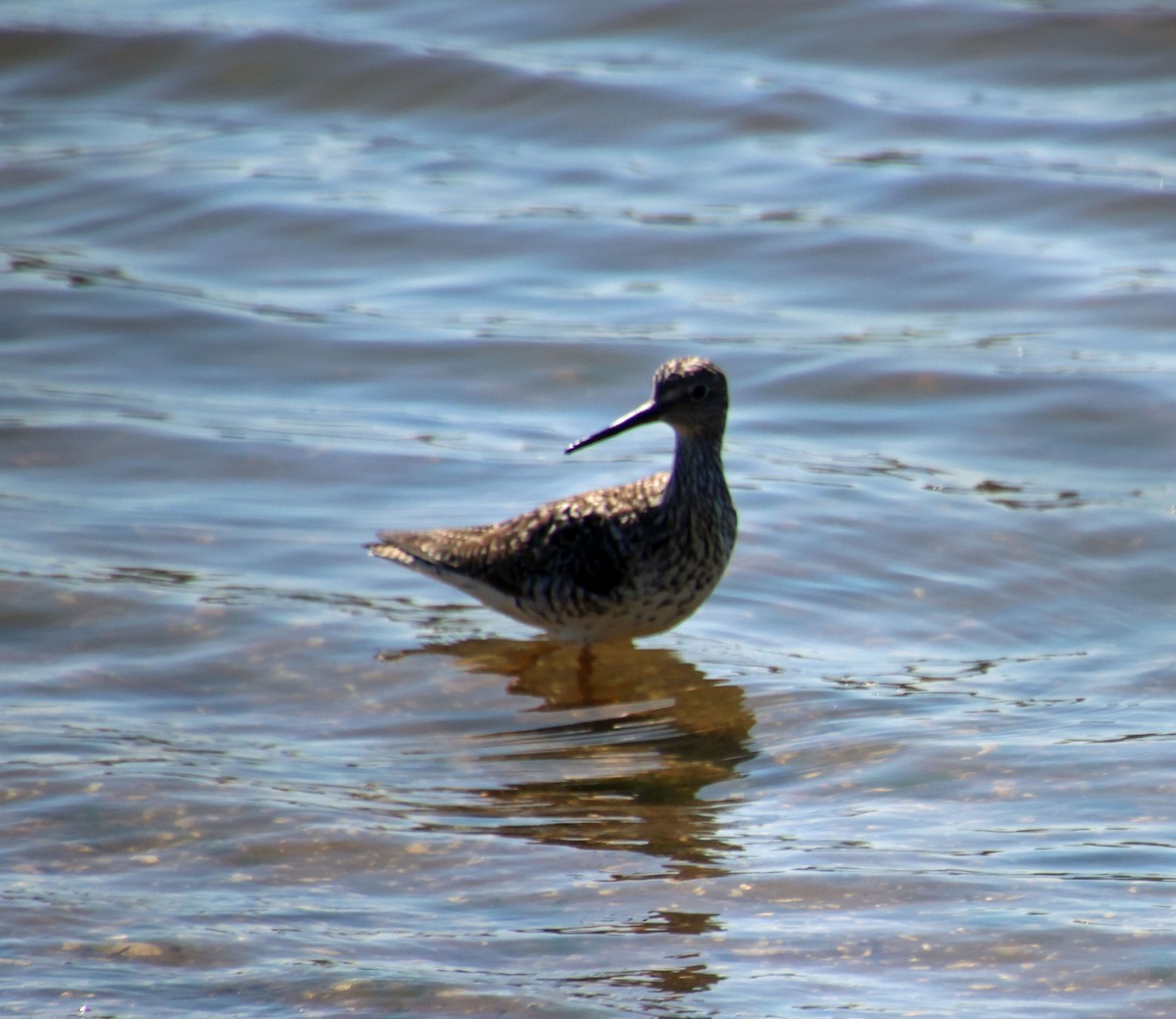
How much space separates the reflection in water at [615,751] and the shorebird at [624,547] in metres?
0.20

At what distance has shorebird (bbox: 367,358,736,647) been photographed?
7.31 metres

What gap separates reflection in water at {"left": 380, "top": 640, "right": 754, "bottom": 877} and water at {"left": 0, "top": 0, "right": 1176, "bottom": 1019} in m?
0.03

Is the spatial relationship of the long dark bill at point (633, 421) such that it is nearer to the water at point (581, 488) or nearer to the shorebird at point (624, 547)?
the shorebird at point (624, 547)

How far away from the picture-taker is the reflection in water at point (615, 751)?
234 inches

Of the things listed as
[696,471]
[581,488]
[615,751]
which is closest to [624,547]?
[696,471]

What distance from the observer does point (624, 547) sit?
739 centimetres

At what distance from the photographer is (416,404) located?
33.2ft

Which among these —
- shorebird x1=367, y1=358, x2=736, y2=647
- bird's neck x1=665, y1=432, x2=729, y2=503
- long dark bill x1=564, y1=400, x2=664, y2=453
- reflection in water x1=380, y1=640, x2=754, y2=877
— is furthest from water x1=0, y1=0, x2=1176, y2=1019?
long dark bill x1=564, y1=400, x2=664, y2=453

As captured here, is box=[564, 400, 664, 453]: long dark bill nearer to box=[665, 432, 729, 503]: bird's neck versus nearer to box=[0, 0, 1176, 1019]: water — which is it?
box=[665, 432, 729, 503]: bird's neck

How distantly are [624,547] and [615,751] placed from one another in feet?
3.27

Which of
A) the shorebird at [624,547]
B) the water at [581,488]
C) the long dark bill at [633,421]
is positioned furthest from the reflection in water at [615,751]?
the long dark bill at [633,421]

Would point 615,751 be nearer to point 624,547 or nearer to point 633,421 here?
point 624,547

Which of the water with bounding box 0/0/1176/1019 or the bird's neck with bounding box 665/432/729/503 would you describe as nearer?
the water with bounding box 0/0/1176/1019

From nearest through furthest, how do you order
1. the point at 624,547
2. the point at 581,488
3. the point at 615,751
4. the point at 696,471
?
the point at 615,751
the point at 624,547
the point at 696,471
the point at 581,488
